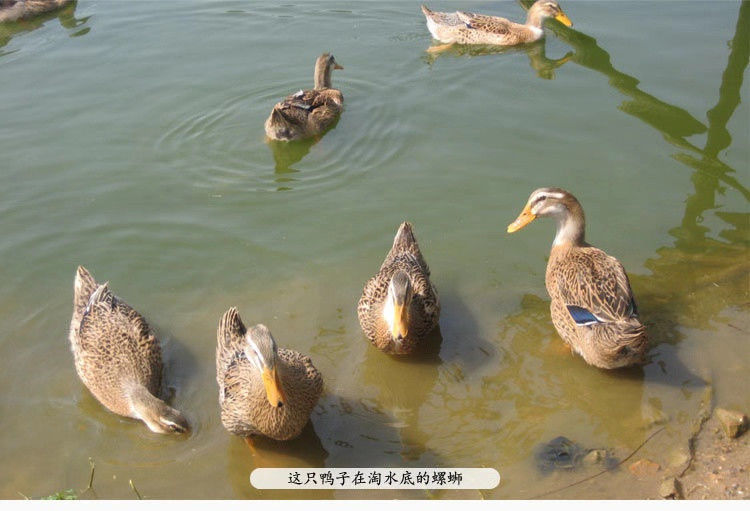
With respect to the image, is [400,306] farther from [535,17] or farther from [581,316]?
[535,17]

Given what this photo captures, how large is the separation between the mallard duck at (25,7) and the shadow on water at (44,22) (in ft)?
0.24

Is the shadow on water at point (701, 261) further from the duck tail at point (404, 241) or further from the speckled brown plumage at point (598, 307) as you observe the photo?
the duck tail at point (404, 241)

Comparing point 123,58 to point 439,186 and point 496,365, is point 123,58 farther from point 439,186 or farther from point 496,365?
point 496,365

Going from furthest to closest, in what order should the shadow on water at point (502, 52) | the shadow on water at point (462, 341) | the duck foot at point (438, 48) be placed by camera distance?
1. the duck foot at point (438, 48)
2. the shadow on water at point (502, 52)
3. the shadow on water at point (462, 341)

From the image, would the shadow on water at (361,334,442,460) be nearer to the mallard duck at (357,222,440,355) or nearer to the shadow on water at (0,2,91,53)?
the mallard duck at (357,222,440,355)

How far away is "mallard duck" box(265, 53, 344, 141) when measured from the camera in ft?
28.5

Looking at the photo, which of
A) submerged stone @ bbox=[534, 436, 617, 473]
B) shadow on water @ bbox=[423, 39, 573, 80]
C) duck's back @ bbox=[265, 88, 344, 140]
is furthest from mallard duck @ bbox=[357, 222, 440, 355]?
shadow on water @ bbox=[423, 39, 573, 80]

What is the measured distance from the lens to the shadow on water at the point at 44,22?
12062 mm

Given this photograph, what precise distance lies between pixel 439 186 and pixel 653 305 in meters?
2.68

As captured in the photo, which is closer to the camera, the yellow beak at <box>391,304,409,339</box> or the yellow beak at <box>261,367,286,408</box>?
the yellow beak at <box>261,367,286,408</box>

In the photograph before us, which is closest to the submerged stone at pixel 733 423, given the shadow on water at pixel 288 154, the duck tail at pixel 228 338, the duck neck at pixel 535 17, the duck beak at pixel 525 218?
the duck beak at pixel 525 218

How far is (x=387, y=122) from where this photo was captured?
9219mm

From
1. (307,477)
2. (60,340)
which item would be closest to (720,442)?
(307,477)

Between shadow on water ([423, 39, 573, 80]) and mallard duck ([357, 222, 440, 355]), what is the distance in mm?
5447
